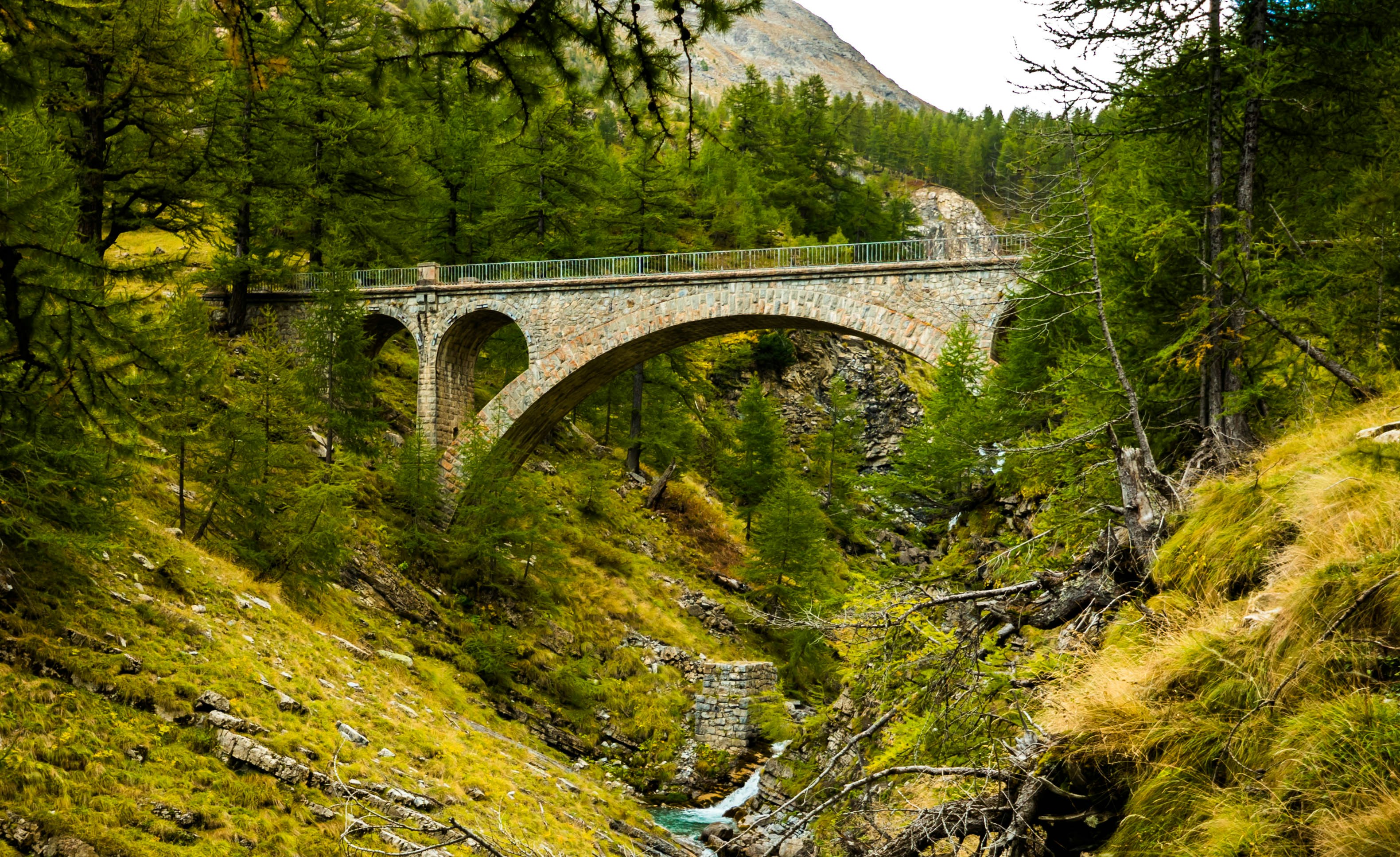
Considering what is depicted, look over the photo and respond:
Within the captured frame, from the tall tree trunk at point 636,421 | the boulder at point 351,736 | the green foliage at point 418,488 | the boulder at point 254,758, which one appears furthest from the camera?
the tall tree trunk at point 636,421

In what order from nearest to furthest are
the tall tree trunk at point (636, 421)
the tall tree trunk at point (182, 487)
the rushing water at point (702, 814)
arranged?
the tall tree trunk at point (182, 487)
the rushing water at point (702, 814)
the tall tree trunk at point (636, 421)

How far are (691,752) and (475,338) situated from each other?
14582 millimetres

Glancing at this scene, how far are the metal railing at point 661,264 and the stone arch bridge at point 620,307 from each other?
6 centimetres

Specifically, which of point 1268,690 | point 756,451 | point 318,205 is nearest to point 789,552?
point 756,451

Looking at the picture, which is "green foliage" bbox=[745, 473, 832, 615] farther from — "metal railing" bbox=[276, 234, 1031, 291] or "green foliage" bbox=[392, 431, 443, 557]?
"green foliage" bbox=[392, 431, 443, 557]

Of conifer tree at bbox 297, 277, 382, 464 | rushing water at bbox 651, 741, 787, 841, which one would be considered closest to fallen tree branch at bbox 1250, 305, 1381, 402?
rushing water at bbox 651, 741, 787, 841

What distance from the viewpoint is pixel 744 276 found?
24.2 metres

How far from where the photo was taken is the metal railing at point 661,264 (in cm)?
2255

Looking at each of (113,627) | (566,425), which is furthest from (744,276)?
(113,627)

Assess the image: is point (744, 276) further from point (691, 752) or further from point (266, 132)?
point (266, 132)

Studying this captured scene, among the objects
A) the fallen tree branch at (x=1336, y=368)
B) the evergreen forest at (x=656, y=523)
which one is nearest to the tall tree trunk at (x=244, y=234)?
the evergreen forest at (x=656, y=523)

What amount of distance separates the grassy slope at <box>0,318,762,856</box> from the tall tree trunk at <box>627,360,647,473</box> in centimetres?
1127

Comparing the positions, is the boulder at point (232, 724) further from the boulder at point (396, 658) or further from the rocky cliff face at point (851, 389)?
the rocky cliff face at point (851, 389)

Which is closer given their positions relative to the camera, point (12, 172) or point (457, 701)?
point (12, 172)
